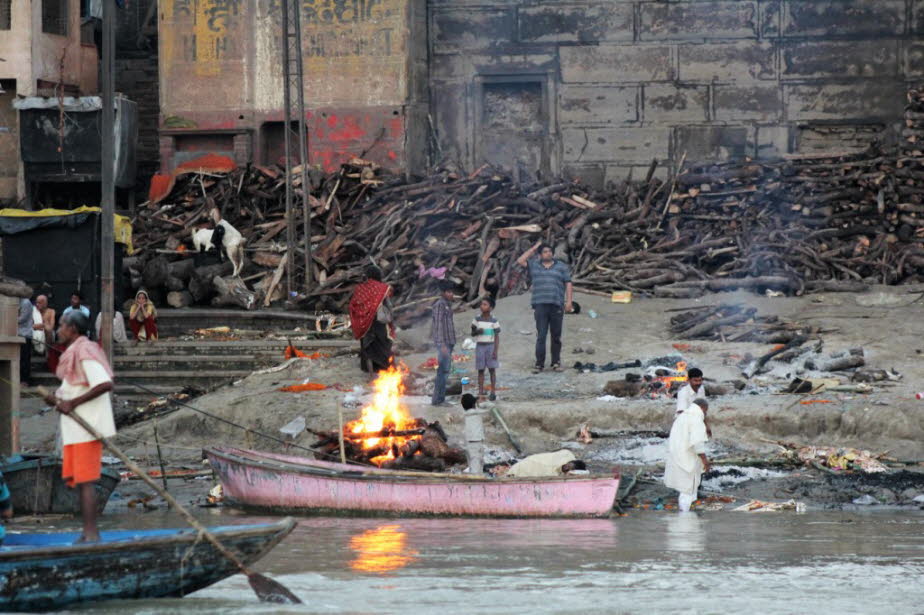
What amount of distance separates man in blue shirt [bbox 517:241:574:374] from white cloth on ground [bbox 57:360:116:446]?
37.8 feet

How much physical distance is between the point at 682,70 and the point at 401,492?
1892 cm

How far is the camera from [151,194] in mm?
33281

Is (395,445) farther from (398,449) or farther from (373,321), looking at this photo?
(373,321)

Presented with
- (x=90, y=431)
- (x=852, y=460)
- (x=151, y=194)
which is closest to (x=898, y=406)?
(x=852, y=460)

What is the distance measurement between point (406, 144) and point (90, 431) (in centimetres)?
2221

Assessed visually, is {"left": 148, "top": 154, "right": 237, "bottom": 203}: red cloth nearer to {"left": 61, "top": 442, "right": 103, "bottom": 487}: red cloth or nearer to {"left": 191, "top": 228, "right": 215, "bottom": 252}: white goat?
{"left": 191, "top": 228, "right": 215, "bottom": 252}: white goat

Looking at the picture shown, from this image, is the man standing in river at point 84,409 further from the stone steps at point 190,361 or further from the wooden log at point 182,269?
the wooden log at point 182,269

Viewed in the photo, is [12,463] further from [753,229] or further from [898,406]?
[753,229]

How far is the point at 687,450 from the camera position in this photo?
53.6 feet

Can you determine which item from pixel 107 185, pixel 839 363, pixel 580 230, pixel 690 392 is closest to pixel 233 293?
pixel 580 230

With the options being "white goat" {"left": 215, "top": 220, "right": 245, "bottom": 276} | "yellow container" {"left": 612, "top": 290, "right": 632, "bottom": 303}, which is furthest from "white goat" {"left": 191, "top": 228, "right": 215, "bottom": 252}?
"yellow container" {"left": 612, "top": 290, "right": 632, "bottom": 303}

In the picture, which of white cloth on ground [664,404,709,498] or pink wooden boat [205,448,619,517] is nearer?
pink wooden boat [205,448,619,517]

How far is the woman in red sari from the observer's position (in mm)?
21766

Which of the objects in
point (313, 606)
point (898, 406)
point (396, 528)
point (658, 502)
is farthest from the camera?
point (898, 406)
